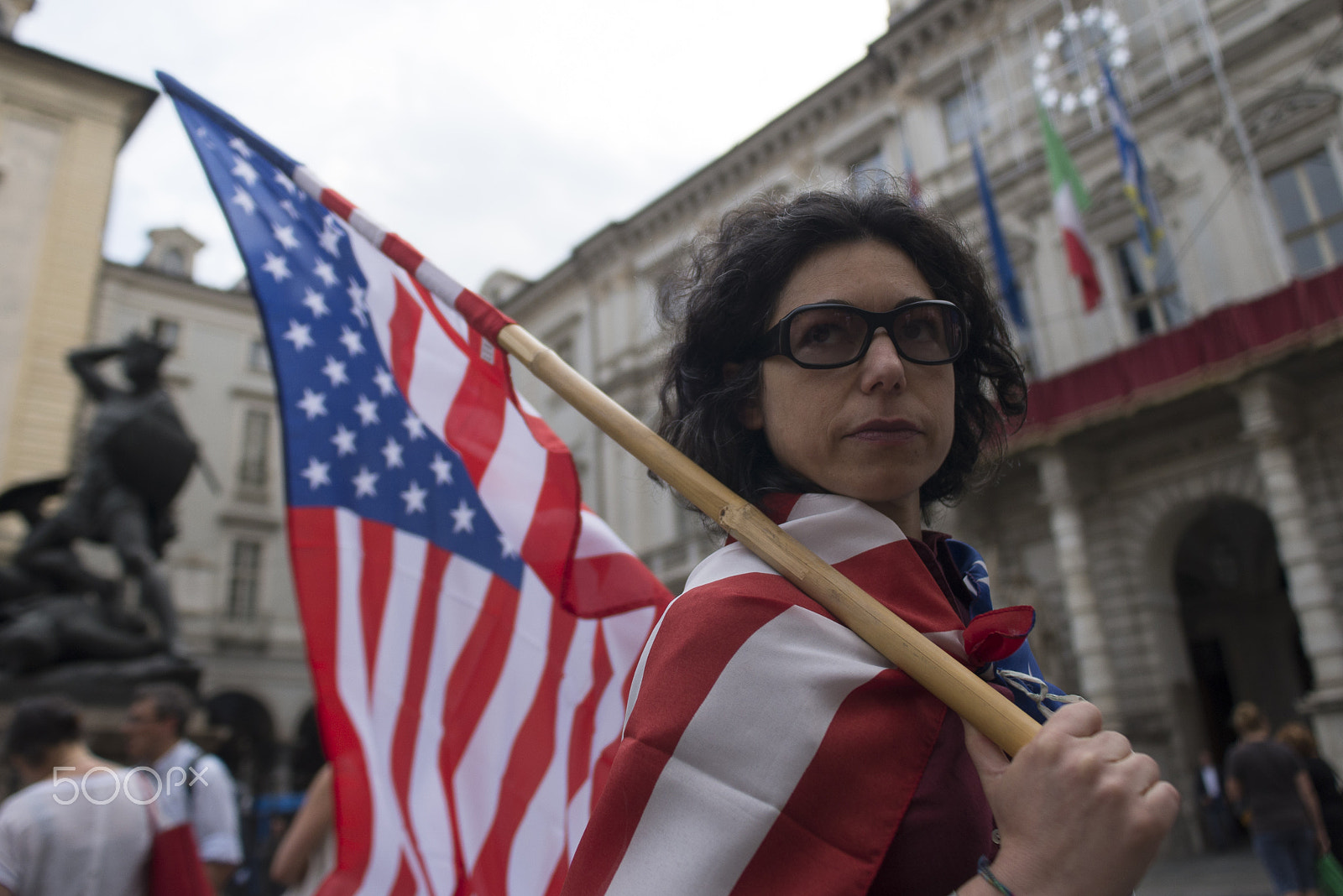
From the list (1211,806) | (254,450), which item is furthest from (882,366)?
(254,450)

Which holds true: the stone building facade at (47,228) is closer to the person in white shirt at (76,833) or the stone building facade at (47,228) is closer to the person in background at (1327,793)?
the person in white shirt at (76,833)

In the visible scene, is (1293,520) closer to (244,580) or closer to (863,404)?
(863,404)

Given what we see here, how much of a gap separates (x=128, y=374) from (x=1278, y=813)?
28.2ft

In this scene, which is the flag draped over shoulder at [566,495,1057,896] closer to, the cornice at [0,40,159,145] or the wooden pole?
the wooden pole

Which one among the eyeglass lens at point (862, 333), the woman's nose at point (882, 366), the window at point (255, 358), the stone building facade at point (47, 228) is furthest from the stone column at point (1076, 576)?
the window at point (255, 358)

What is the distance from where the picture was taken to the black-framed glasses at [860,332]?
1335 millimetres

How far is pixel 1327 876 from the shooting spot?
5676 mm

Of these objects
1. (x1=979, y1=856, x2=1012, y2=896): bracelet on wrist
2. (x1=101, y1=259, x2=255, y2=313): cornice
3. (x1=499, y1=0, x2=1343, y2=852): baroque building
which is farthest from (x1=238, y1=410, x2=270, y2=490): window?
(x1=979, y1=856, x2=1012, y2=896): bracelet on wrist

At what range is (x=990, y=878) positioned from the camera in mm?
939

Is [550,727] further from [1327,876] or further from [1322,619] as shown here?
[1322,619]

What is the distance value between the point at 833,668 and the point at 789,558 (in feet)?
0.58

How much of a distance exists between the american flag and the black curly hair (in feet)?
2.05

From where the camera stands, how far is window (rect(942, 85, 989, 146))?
17.8 m

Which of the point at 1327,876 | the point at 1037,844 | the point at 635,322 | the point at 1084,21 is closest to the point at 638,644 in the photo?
the point at 1037,844
